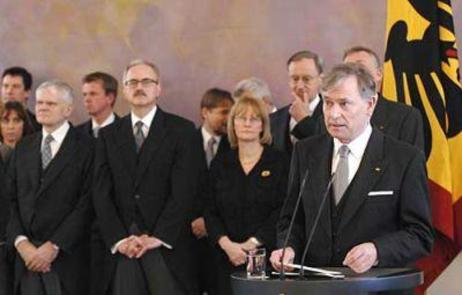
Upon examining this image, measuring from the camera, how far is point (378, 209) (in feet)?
11.8

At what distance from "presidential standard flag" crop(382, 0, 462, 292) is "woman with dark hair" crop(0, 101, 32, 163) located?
91.3 inches

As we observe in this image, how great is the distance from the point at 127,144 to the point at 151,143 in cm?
13

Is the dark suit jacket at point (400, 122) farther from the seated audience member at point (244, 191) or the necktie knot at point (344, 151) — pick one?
the necktie knot at point (344, 151)

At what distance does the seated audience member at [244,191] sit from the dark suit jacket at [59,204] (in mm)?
747

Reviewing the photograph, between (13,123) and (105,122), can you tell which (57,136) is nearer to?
(13,123)

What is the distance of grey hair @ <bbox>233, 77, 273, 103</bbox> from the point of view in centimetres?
612

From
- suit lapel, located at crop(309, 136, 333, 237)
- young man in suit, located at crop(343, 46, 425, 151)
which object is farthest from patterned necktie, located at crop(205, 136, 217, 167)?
suit lapel, located at crop(309, 136, 333, 237)

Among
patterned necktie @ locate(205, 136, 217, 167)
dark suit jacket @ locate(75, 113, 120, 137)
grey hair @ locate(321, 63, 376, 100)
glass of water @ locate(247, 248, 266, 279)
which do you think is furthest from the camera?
dark suit jacket @ locate(75, 113, 120, 137)

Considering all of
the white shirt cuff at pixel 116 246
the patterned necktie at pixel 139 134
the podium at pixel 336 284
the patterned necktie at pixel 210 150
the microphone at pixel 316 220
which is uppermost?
the patterned necktie at pixel 139 134

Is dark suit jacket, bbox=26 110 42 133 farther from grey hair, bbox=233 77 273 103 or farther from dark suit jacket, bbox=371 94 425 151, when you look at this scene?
dark suit jacket, bbox=371 94 425 151

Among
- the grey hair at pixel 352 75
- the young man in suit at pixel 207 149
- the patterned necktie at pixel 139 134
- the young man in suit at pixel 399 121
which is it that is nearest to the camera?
the grey hair at pixel 352 75

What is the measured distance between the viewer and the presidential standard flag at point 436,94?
5.24 m

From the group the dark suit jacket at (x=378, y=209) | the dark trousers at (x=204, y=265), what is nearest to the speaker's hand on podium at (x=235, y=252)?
the dark trousers at (x=204, y=265)

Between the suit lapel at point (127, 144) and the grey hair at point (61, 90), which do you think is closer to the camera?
the suit lapel at point (127, 144)
